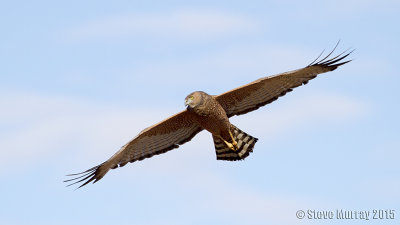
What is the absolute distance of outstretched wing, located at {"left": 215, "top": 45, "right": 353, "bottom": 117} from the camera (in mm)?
16359

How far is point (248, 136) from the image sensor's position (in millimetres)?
17141

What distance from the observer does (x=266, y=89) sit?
16.7 m

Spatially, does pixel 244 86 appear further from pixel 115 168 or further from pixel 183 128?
pixel 115 168

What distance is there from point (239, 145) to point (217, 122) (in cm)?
91

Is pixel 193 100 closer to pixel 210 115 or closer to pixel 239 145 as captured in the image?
pixel 210 115

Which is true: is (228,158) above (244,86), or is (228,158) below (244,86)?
below

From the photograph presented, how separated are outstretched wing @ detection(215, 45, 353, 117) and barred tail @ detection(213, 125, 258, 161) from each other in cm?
45

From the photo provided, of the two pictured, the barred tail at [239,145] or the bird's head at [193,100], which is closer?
the bird's head at [193,100]

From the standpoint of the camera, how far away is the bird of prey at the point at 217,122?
642 inches

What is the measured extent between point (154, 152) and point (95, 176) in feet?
3.89

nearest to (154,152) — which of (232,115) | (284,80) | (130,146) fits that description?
(130,146)

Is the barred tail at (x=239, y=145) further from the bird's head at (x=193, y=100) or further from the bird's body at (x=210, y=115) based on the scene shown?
the bird's head at (x=193, y=100)

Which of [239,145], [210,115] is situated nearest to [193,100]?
[210,115]

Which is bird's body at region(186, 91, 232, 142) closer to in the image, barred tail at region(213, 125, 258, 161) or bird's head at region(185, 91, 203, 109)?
bird's head at region(185, 91, 203, 109)
